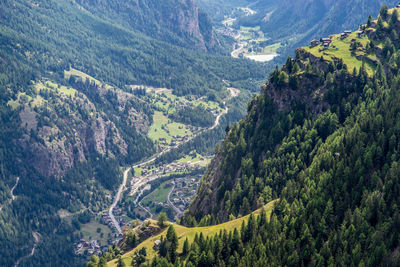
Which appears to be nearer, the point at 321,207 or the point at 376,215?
the point at 376,215

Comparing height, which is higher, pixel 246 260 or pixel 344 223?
pixel 344 223

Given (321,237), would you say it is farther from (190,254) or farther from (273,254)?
(190,254)

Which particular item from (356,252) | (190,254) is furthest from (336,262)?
(190,254)

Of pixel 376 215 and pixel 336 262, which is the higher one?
pixel 376 215

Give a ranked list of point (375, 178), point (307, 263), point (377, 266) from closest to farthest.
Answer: point (377, 266), point (307, 263), point (375, 178)

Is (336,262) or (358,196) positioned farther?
(358,196)

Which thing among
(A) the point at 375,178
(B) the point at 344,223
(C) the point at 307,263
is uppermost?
(A) the point at 375,178

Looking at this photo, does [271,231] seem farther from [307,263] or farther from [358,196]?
[358,196]

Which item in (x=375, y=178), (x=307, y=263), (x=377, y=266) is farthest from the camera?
(x=375, y=178)

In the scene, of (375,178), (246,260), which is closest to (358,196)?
(375,178)
